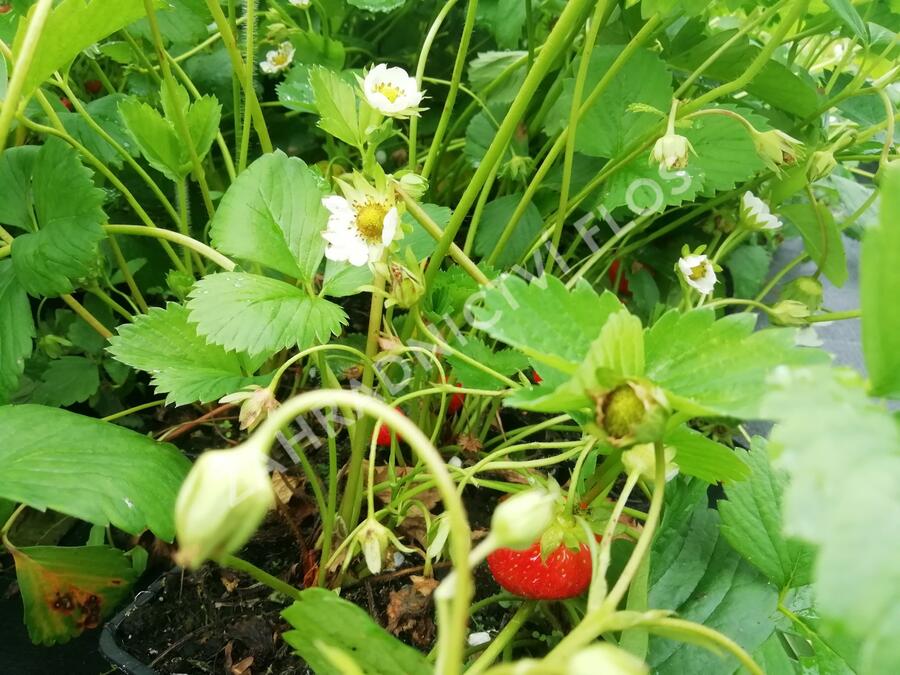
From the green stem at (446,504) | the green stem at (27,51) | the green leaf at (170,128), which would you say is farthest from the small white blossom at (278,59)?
the green stem at (446,504)

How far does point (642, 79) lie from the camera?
0.61 m

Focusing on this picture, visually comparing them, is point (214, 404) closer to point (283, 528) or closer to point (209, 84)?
point (283, 528)

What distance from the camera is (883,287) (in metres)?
0.25

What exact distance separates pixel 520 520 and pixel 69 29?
14.3 inches

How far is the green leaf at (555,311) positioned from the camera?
321mm

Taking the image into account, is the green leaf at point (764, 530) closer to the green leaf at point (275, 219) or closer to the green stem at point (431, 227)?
the green stem at point (431, 227)

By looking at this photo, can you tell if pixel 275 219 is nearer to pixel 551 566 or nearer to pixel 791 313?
pixel 551 566

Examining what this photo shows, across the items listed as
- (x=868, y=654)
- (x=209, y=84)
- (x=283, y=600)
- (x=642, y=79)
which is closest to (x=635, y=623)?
(x=868, y=654)

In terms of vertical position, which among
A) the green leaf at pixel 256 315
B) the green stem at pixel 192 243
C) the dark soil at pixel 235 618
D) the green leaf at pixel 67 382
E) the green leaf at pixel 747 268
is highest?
the green stem at pixel 192 243

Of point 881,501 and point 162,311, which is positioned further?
point 162,311

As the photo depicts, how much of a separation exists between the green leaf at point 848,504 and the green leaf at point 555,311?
0.11m

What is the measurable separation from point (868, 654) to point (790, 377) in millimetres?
83

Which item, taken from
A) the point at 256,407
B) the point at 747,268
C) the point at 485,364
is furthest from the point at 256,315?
the point at 747,268

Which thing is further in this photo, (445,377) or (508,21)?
(508,21)
